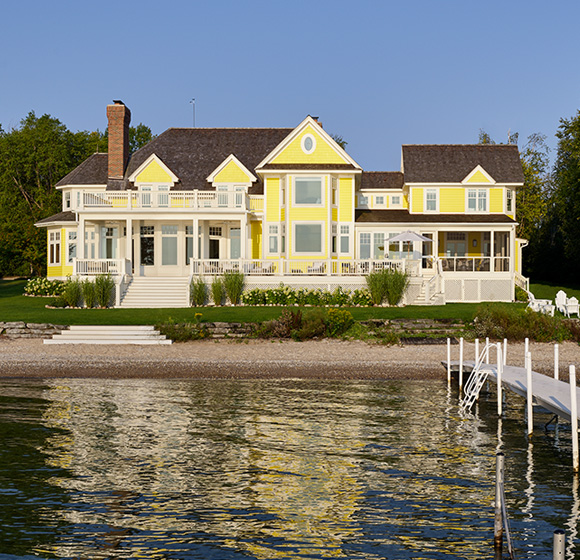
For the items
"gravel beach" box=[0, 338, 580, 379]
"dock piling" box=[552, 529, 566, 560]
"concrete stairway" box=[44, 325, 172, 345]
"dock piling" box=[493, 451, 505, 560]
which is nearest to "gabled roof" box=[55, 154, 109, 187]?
"concrete stairway" box=[44, 325, 172, 345]

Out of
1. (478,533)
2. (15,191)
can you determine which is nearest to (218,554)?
(478,533)

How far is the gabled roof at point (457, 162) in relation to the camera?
44344 millimetres

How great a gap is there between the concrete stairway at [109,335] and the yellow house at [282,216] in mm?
7365

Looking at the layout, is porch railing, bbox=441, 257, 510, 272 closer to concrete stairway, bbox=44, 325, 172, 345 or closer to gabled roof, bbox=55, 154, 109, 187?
concrete stairway, bbox=44, 325, 172, 345

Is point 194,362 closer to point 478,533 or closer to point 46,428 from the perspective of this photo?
point 46,428

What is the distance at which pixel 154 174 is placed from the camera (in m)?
43.7

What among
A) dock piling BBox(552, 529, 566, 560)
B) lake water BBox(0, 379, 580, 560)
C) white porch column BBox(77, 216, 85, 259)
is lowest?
lake water BBox(0, 379, 580, 560)

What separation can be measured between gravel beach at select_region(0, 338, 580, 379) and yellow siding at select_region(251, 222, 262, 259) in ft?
56.4

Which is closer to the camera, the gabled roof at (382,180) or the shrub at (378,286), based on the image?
the shrub at (378,286)

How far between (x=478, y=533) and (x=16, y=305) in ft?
97.9

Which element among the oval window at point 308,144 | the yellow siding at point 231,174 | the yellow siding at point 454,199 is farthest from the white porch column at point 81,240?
the yellow siding at point 454,199

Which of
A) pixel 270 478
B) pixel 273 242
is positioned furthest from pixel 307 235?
pixel 270 478

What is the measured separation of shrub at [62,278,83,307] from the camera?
3384 centimetres

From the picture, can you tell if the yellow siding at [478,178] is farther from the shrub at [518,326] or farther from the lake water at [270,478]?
the lake water at [270,478]
